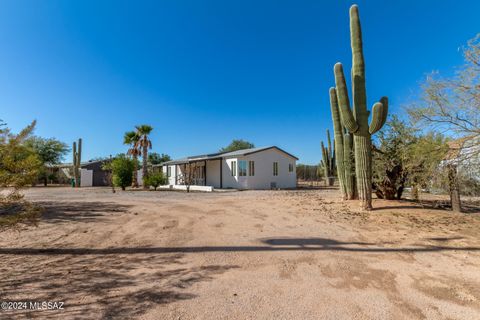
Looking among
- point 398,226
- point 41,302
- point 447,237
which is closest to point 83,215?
point 41,302

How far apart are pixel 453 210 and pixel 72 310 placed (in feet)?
36.2

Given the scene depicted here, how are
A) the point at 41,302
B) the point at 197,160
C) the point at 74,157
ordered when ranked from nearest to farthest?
the point at 41,302, the point at 197,160, the point at 74,157

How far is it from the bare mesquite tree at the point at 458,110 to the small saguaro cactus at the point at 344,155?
3.04 metres

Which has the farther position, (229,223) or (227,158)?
(227,158)

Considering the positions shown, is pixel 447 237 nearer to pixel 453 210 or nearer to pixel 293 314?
pixel 453 210

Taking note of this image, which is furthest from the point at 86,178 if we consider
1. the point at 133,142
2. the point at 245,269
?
the point at 245,269

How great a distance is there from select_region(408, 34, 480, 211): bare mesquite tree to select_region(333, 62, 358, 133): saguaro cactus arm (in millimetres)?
1966

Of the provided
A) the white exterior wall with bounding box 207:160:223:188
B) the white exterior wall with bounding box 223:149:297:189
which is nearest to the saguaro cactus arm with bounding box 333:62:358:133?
the white exterior wall with bounding box 223:149:297:189

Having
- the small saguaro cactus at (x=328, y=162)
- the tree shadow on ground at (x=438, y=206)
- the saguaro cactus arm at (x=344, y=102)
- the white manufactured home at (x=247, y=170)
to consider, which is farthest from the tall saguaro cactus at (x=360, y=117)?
the small saguaro cactus at (x=328, y=162)

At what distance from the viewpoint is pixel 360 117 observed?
8586 mm

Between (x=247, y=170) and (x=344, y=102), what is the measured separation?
12501mm

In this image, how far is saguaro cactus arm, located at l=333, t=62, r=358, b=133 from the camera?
8500 mm

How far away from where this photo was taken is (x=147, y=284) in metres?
3.26

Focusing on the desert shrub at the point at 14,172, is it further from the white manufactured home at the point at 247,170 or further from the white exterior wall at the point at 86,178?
the white exterior wall at the point at 86,178
